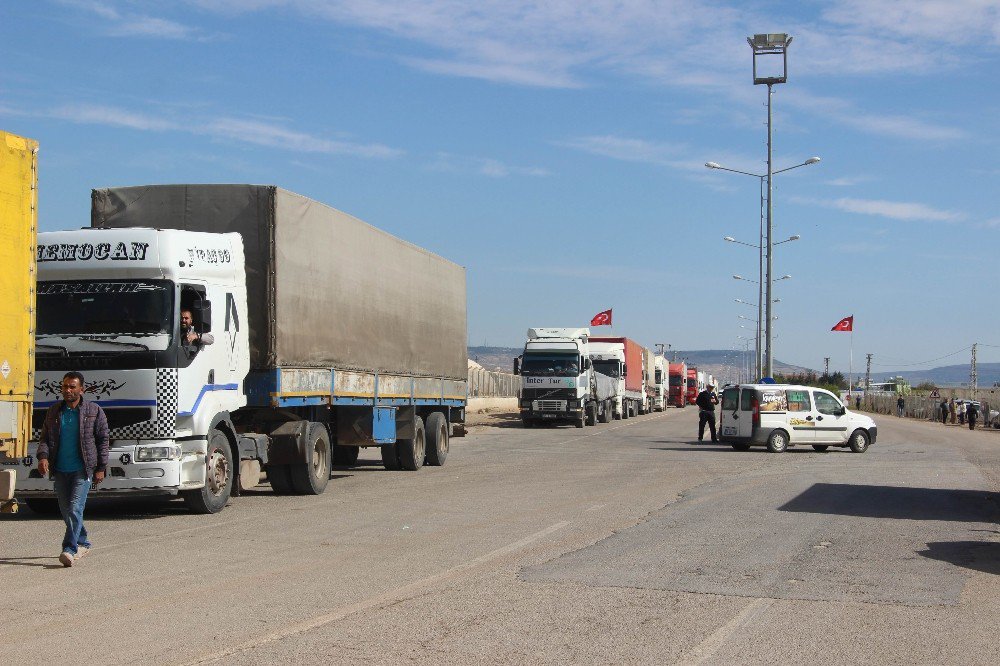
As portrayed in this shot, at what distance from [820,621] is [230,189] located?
1030 centimetres

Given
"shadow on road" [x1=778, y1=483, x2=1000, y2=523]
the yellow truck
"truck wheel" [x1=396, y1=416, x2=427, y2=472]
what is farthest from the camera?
"truck wheel" [x1=396, y1=416, x2=427, y2=472]

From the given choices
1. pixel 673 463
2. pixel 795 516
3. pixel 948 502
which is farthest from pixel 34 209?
pixel 673 463

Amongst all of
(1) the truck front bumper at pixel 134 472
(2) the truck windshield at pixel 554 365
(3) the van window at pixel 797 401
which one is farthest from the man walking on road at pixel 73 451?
(2) the truck windshield at pixel 554 365

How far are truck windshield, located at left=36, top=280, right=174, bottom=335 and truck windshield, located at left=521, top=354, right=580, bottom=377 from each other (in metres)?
31.1

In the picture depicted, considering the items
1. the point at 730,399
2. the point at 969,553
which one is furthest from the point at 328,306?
the point at 730,399

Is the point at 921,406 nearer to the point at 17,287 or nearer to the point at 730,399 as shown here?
the point at 730,399

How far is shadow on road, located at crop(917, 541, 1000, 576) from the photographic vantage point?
35.4ft

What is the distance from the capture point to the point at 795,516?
14547 millimetres

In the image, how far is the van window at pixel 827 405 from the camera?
98.9 feet

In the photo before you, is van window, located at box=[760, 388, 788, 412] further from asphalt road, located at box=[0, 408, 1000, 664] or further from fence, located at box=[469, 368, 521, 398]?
fence, located at box=[469, 368, 521, 398]

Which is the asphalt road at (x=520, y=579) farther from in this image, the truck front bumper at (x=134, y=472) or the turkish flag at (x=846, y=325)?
the turkish flag at (x=846, y=325)

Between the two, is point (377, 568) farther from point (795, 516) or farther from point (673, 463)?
point (673, 463)

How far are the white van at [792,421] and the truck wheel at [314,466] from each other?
15183 mm

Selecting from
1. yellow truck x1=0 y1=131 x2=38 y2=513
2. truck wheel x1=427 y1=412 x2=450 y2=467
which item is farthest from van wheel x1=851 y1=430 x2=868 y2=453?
yellow truck x1=0 y1=131 x2=38 y2=513
